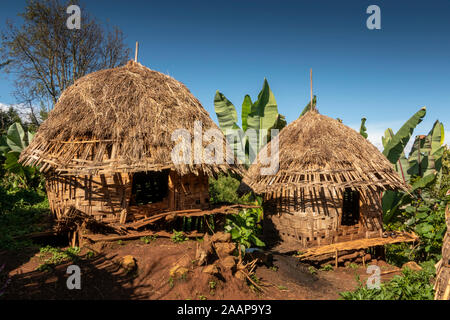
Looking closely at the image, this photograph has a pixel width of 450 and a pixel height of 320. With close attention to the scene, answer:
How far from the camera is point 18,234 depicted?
6594 millimetres

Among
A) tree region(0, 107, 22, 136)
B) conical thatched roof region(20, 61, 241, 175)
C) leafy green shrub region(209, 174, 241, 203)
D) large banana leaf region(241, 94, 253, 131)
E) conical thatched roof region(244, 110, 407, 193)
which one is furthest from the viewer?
tree region(0, 107, 22, 136)

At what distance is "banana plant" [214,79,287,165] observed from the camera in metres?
11.2

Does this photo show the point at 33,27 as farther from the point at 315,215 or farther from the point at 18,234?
the point at 315,215

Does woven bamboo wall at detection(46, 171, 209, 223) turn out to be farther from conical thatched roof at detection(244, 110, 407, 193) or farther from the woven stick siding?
conical thatched roof at detection(244, 110, 407, 193)

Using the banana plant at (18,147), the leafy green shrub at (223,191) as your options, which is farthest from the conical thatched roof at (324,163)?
the banana plant at (18,147)

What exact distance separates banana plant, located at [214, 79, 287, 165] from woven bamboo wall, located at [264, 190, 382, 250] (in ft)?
10.9

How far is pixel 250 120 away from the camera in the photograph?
37.4 ft

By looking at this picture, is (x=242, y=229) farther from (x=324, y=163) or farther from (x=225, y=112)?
(x=225, y=112)

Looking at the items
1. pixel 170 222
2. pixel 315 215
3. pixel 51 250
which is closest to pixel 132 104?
pixel 170 222

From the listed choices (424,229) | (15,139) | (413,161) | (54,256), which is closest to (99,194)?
(54,256)

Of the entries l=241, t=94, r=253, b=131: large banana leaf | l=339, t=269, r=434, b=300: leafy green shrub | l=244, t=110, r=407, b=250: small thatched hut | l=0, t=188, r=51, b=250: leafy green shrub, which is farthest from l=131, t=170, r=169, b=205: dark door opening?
l=339, t=269, r=434, b=300: leafy green shrub

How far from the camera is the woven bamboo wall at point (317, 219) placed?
7.98m

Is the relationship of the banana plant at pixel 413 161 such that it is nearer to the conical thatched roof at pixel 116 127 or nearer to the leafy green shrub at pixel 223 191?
the leafy green shrub at pixel 223 191

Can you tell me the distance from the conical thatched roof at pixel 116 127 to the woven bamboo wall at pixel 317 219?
6.92 ft
